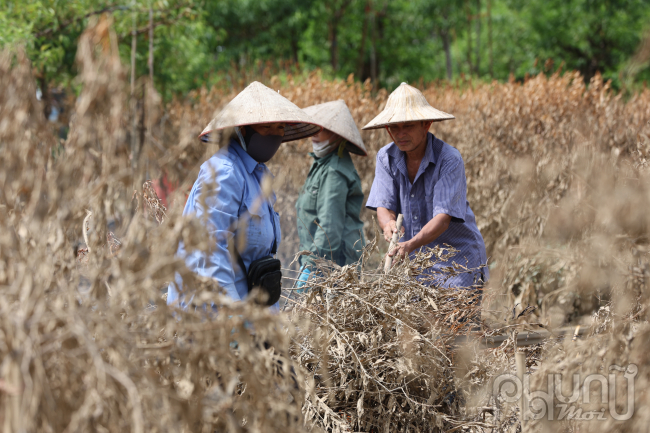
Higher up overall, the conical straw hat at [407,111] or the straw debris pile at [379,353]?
the conical straw hat at [407,111]

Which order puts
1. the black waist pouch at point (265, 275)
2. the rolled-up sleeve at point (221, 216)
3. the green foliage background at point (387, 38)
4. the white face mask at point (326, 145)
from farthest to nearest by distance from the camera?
the green foliage background at point (387, 38) < the white face mask at point (326, 145) < the black waist pouch at point (265, 275) < the rolled-up sleeve at point (221, 216)

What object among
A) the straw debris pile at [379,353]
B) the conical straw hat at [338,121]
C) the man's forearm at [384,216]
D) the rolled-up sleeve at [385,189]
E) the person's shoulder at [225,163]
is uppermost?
the person's shoulder at [225,163]

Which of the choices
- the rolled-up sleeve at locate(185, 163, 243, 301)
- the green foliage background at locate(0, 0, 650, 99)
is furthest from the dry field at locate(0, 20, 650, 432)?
the green foliage background at locate(0, 0, 650, 99)

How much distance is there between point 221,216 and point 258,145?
49 cm

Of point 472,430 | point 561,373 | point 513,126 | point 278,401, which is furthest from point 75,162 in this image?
point 513,126

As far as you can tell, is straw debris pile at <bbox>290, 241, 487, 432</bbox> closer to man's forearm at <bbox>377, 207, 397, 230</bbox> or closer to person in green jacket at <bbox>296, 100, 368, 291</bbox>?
man's forearm at <bbox>377, 207, 397, 230</bbox>

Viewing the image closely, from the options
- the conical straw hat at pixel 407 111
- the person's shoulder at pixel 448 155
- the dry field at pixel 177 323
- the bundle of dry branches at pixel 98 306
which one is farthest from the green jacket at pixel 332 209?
the bundle of dry branches at pixel 98 306

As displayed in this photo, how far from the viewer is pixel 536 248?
2.40 m

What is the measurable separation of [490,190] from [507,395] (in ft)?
11.9

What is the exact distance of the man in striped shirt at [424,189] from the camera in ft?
11.0

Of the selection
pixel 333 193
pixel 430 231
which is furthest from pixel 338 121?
pixel 430 231

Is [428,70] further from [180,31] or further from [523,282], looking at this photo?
[523,282]

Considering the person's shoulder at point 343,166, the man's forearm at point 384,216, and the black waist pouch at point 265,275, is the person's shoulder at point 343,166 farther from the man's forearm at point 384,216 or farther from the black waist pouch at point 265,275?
the black waist pouch at point 265,275

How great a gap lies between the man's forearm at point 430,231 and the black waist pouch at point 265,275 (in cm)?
107
